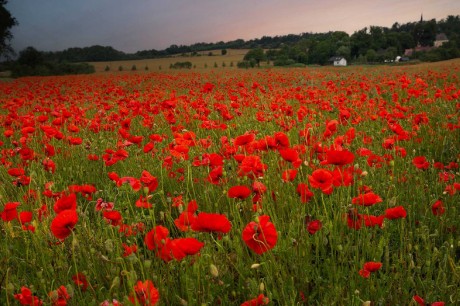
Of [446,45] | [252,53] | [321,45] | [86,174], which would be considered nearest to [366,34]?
[321,45]

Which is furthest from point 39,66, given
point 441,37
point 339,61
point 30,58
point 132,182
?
point 441,37

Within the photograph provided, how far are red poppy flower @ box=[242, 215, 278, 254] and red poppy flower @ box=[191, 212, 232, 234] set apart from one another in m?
0.11

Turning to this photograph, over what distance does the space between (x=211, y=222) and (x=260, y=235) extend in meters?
0.25

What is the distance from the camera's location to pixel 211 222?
1286 millimetres

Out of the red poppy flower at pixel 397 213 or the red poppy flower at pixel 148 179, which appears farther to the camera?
the red poppy flower at pixel 148 179

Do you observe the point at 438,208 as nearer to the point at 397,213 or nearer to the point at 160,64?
the point at 397,213

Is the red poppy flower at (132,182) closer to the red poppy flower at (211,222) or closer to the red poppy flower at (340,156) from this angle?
the red poppy flower at (211,222)

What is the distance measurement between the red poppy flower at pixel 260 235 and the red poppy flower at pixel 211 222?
11cm

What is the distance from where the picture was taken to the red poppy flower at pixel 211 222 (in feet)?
4.16

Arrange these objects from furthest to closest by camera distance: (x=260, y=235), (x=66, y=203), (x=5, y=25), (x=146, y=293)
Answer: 1. (x=5, y=25)
2. (x=66, y=203)
3. (x=260, y=235)
4. (x=146, y=293)

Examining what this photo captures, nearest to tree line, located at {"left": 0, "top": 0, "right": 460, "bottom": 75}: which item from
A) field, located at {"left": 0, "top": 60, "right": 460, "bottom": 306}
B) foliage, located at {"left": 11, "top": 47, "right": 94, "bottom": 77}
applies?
foliage, located at {"left": 11, "top": 47, "right": 94, "bottom": 77}

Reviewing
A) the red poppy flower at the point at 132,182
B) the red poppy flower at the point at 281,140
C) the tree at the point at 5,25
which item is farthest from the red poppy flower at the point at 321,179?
the tree at the point at 5,25

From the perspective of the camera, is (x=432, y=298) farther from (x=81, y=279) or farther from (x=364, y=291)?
(x=81, y=279)

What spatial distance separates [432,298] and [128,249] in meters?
1.46
